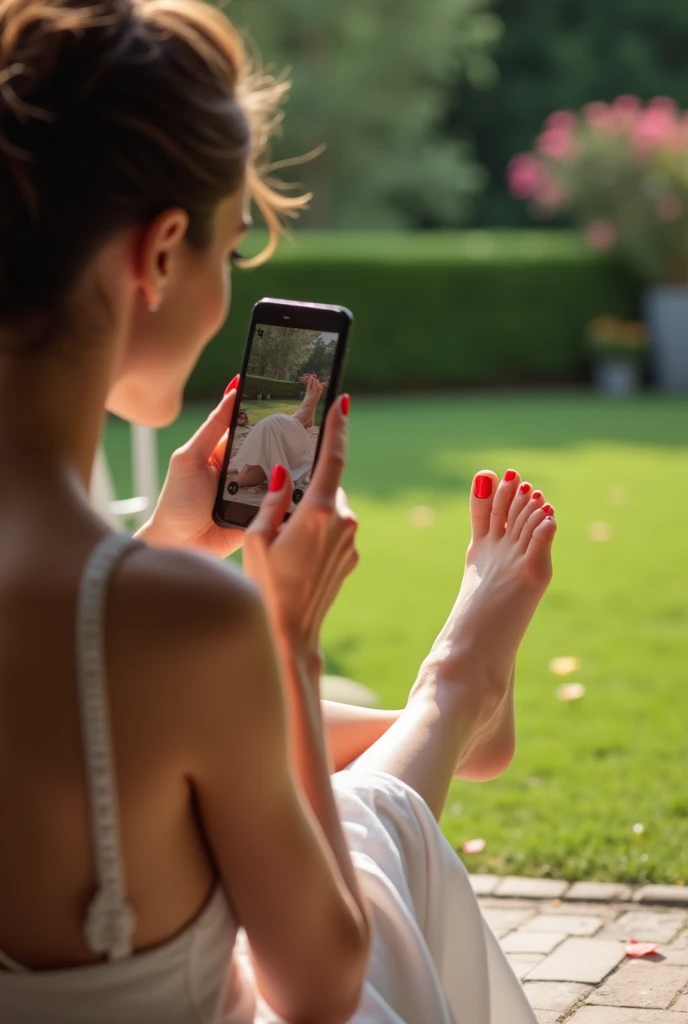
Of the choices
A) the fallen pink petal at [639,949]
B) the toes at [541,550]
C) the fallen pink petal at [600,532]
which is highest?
the toes at [541,550]

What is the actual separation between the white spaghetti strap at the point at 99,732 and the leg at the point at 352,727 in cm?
81

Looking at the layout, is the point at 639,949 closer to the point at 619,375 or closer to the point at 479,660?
the point at 479,660

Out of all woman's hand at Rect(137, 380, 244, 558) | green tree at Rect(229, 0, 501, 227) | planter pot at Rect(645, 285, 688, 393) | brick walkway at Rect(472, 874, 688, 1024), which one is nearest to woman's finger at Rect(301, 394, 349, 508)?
woman's hand at Rect(137, 380, 244, 558)

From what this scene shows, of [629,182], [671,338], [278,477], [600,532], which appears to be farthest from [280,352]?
[629,182]

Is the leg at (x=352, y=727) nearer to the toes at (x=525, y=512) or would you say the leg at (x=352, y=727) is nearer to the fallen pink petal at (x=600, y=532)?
the toes at (x=525, y=512)

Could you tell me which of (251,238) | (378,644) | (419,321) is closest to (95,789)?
(378,644)

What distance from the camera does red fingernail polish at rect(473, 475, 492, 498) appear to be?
92.1 inches

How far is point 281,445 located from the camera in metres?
1.80

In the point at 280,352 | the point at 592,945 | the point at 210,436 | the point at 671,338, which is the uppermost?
the point at 671,338

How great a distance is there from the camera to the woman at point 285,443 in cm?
177

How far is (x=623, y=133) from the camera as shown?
594 inches

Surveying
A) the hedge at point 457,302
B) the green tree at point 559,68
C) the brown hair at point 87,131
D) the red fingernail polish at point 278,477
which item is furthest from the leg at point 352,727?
the green tree at point 559,68

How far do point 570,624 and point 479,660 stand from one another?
3036 millimetres

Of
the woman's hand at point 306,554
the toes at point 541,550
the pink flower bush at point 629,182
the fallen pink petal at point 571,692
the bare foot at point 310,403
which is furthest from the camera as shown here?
the pink flower bush at point 629,182
